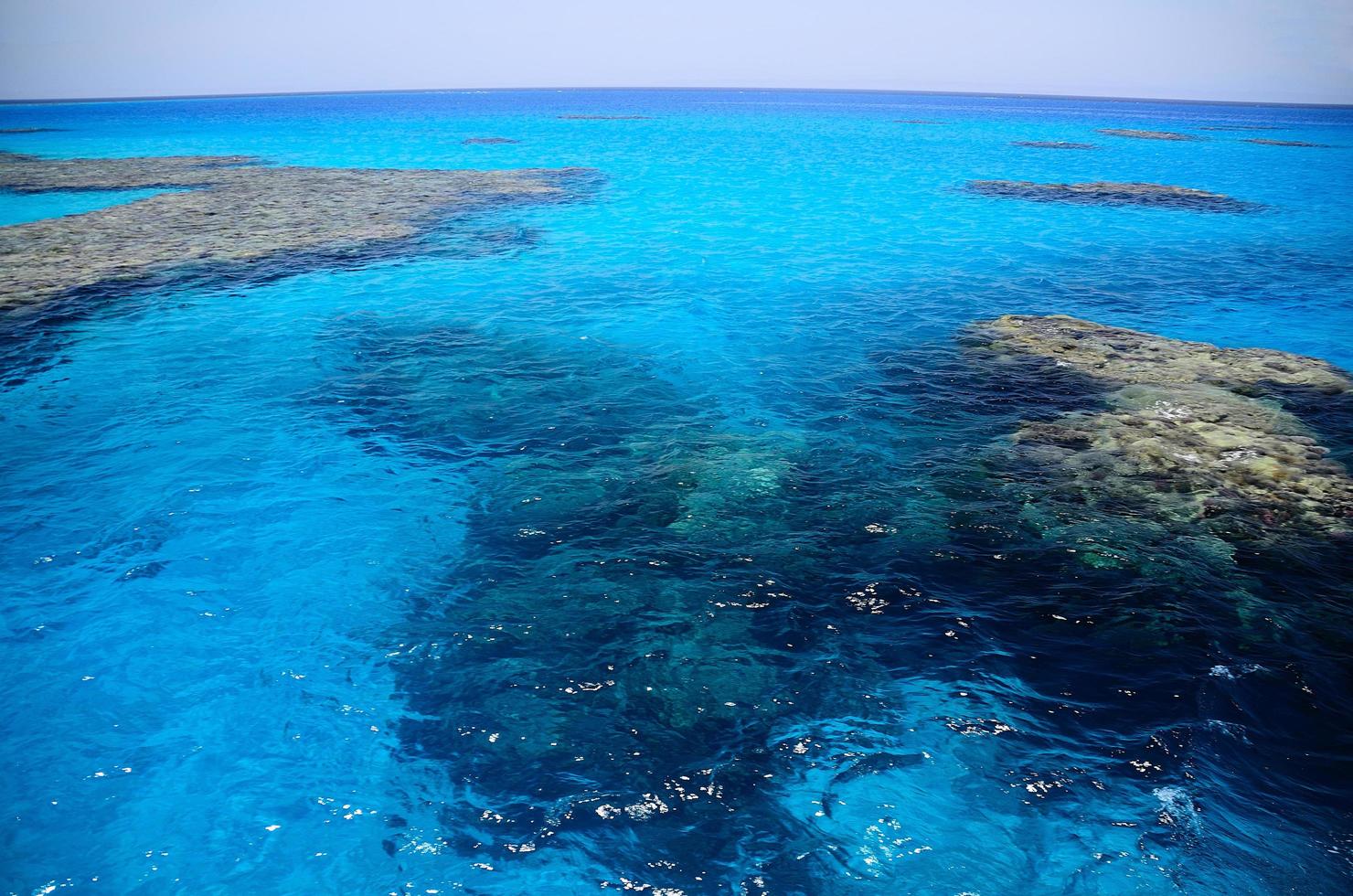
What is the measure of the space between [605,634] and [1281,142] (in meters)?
141

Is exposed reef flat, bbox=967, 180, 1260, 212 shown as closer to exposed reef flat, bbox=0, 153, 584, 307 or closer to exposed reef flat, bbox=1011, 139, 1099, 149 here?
exposed reef flat, bbox=0, 153, 584, 307

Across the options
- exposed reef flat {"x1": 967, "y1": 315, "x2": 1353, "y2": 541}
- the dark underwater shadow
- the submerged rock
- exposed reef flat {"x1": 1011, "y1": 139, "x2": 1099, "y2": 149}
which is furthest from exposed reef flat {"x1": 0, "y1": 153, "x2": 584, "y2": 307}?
exposed reef flat {"x1": 1011, "y1": 139, "x2": 1099, "y2": 149}

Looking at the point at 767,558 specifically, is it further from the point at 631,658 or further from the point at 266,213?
the point at 266,213

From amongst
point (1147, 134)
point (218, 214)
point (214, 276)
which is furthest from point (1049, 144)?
point (214, 276)

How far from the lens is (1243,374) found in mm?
19312

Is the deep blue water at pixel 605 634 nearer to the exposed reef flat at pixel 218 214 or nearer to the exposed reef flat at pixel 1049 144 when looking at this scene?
the exposed reef flat at pixel 218 214

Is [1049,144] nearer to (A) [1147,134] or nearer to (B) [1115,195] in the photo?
(A) [1147,134]

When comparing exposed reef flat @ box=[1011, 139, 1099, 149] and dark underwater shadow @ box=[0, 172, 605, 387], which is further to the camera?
exposed reef flat @ box=[1011, 139, 1099, 149]

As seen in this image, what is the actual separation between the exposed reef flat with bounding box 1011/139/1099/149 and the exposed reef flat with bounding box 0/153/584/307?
6784cm

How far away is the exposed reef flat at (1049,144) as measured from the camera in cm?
8975

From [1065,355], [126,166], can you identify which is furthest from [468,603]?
[126,166]

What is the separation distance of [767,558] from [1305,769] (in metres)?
7.70

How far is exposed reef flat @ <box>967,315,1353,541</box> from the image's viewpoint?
13.5 meters

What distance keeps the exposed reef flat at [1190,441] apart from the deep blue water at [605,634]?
1179 mm
